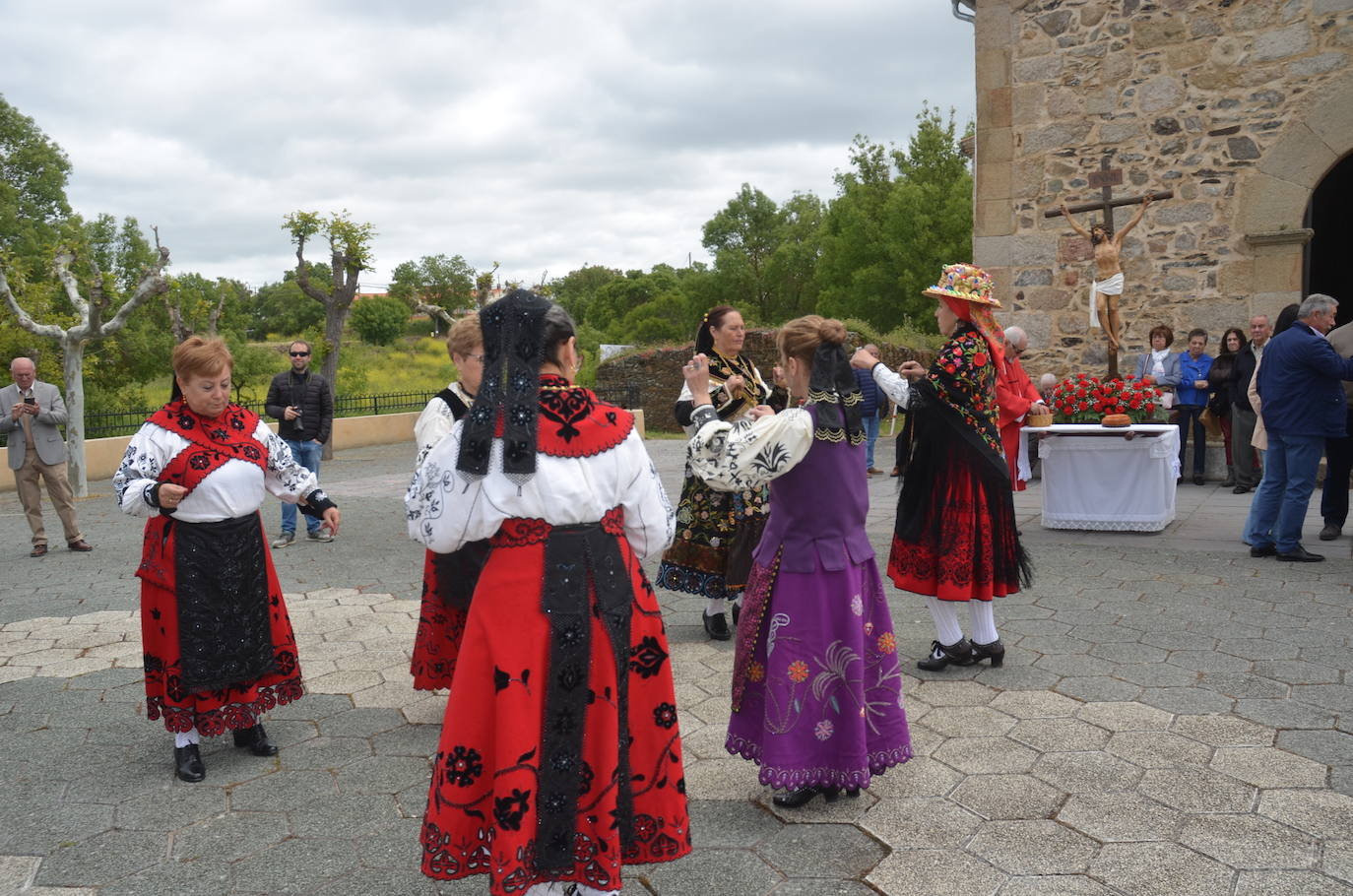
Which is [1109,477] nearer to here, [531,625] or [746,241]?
[531,625]

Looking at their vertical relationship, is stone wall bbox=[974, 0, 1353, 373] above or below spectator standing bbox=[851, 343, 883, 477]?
above

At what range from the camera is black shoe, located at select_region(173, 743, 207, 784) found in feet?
12.4

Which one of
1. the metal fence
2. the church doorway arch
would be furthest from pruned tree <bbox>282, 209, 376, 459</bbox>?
the church doorway arch

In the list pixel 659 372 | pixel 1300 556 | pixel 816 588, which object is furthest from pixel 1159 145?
pixel 659 372

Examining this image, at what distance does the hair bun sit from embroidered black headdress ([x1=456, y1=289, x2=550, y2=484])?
3.86 feet

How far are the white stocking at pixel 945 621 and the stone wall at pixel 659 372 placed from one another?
21.3 m

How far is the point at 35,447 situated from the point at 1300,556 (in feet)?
35.2

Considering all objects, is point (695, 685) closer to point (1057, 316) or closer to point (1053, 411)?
point (1053, 411)

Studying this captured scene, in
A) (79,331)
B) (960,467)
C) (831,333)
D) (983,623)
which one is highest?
(79,331)

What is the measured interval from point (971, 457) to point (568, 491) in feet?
8.88

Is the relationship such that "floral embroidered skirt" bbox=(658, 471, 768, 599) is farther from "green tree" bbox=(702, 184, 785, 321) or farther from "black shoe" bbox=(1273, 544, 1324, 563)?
"green tree" bbox=(702, 184, 785, 321)

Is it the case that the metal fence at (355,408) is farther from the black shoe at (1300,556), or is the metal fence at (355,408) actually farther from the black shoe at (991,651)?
the black shoe at (1300,556)

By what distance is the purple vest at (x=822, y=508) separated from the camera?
324 cm

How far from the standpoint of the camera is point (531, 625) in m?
2.47
